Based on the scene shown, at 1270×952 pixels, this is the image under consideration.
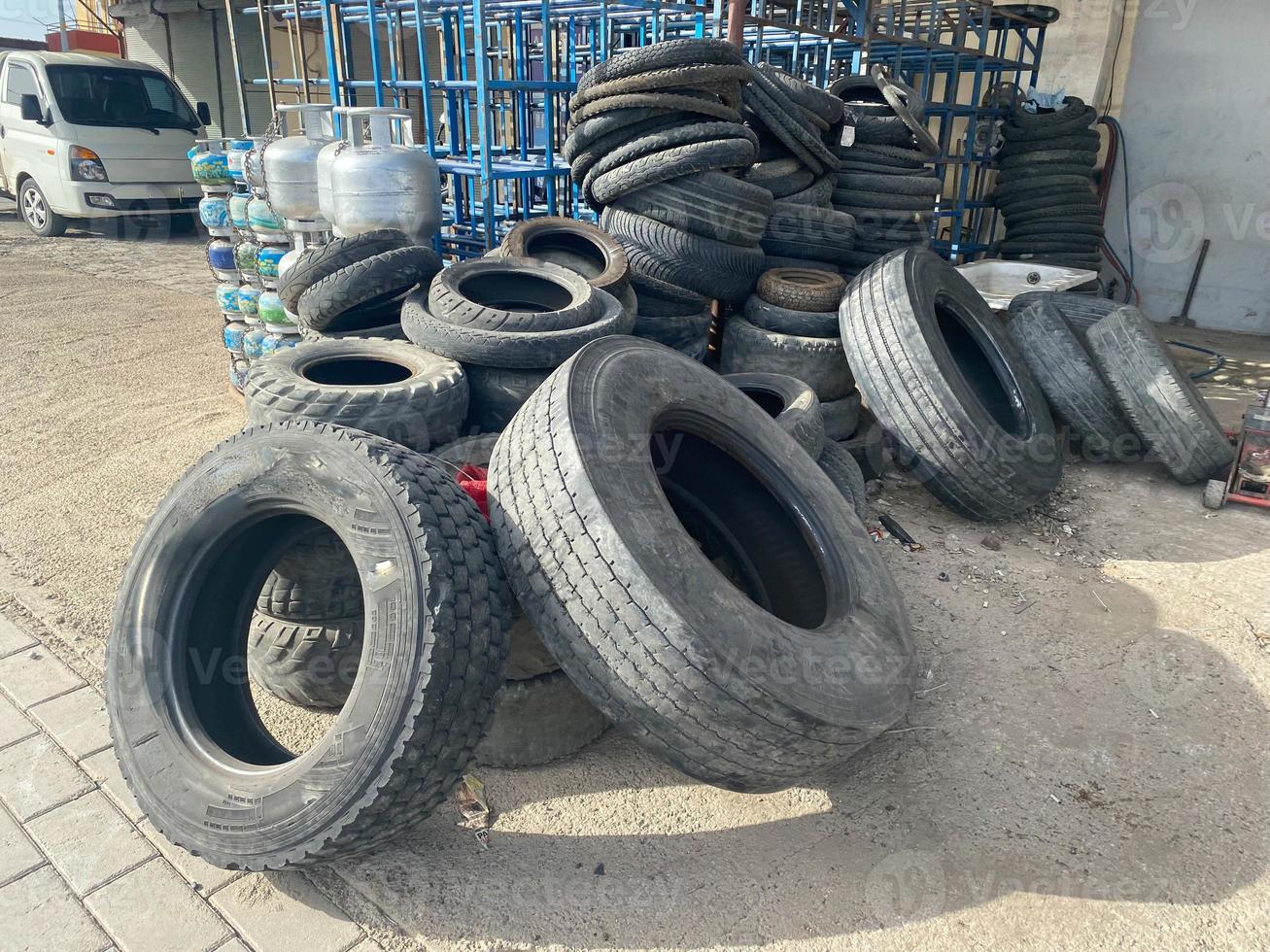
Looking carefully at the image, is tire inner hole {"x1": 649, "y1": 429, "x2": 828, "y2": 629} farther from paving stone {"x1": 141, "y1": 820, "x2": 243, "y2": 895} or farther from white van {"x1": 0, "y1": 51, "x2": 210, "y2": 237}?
white van {"x1": 0, "y1": 51, "x2": 210, "y2": 237}

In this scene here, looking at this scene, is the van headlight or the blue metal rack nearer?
the blue metal rack

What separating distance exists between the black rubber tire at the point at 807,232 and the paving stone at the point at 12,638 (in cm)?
403

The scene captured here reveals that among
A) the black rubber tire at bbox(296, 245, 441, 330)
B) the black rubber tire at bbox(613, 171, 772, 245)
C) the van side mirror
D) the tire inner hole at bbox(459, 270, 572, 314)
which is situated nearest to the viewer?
the black rubber tire at bbox(296, 245, 441, 330)

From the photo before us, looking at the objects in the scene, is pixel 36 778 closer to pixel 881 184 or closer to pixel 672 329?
pixel 672 329

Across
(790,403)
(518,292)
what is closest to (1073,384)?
(790,403)

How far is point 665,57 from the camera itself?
4309 mm

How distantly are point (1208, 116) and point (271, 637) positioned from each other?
30.7ft

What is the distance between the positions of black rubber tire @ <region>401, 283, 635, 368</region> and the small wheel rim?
10450mm

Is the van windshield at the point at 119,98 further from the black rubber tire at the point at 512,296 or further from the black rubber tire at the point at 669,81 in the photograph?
the black rubber tire at the point at 512,296

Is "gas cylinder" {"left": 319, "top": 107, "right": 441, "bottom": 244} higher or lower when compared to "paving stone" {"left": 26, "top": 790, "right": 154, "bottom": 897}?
higher

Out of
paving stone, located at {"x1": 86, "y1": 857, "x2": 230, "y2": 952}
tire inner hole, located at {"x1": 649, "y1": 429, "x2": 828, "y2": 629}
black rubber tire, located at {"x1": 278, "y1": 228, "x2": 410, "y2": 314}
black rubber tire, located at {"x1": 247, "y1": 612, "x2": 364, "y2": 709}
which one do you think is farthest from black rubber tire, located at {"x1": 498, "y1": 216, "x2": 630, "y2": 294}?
paving stone, located at {"x1": 86, "y1": 857, "x2": 230, "y2": 952}

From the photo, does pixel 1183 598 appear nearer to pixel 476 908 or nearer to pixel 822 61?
pixel 476 908

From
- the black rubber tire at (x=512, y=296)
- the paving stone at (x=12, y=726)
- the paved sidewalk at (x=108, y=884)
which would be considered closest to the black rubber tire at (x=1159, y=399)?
the black rubber tire at (x=512, y=296)

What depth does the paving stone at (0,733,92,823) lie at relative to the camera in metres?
2.25
